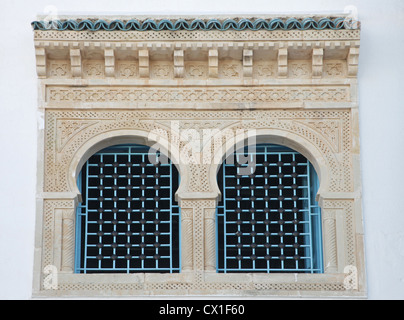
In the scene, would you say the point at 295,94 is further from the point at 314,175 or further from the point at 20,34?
the point at 20,34

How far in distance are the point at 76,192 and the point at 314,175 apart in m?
2.25

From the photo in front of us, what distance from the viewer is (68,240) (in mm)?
11523

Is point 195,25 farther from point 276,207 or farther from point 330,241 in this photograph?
point 330,241

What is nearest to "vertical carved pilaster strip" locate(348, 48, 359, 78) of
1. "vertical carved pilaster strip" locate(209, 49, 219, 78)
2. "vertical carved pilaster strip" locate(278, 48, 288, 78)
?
"vertical carved pilaster strip" locate(278, 48, 288, 78)

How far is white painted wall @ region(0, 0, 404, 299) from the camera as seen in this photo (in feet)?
37.4

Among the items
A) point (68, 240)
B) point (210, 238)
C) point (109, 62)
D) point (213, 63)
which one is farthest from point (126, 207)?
point (213, 63)

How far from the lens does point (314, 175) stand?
39.5 feet

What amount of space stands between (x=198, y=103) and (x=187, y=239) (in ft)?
4.38

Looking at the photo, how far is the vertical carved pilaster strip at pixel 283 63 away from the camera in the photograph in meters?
12.0

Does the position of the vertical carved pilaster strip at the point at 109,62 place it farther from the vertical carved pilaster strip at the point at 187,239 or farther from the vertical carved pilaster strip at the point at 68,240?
the vertical carved pilaster strip at the point at 187,239

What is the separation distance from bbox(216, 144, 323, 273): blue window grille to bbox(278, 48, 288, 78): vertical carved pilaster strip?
0.69 meters

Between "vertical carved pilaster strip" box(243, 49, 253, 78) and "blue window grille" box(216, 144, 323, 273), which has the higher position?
"vertical carved pilaster strip" box(243, 49, 253, 78)

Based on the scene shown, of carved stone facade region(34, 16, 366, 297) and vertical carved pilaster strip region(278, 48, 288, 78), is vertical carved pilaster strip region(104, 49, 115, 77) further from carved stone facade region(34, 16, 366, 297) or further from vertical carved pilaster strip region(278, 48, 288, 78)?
vertical carved pilaster strip region(278, 48, 288, 78)

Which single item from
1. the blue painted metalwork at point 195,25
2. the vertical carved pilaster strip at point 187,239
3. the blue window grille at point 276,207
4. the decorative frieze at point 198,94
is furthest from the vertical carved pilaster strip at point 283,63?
the vertical carved pilaster strip at point 187,239
